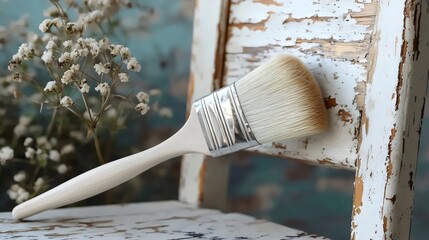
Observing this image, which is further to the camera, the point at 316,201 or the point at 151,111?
the point at 316,201

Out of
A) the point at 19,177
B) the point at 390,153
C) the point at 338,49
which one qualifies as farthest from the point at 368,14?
the point at 19,177

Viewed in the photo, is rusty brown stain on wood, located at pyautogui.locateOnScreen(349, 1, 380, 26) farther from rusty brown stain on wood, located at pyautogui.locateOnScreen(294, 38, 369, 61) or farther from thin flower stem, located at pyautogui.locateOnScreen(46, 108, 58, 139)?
thin flower stem, located at pyautogui.locateOnScreen(46, 108, 58, 139)

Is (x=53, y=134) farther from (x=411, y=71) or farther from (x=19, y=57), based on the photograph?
(x=411, y=71)

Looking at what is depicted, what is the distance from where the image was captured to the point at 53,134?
1.06 meters

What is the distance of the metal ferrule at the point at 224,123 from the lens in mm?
824

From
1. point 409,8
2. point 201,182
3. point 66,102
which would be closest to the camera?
point 409,8

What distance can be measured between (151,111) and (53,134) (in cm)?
19

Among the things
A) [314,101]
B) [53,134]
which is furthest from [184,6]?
[314,101]

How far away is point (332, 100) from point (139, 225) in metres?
0.33

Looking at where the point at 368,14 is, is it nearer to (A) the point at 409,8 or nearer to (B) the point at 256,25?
(A) the point at 409,8

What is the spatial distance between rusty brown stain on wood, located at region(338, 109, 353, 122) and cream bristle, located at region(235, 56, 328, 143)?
0.02m

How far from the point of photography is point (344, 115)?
826mm

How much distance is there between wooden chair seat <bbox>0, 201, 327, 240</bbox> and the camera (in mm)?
836

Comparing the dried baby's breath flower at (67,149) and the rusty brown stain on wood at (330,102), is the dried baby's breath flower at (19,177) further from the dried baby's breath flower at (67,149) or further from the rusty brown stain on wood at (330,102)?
the rusty brown stain on wood at (330,102)
